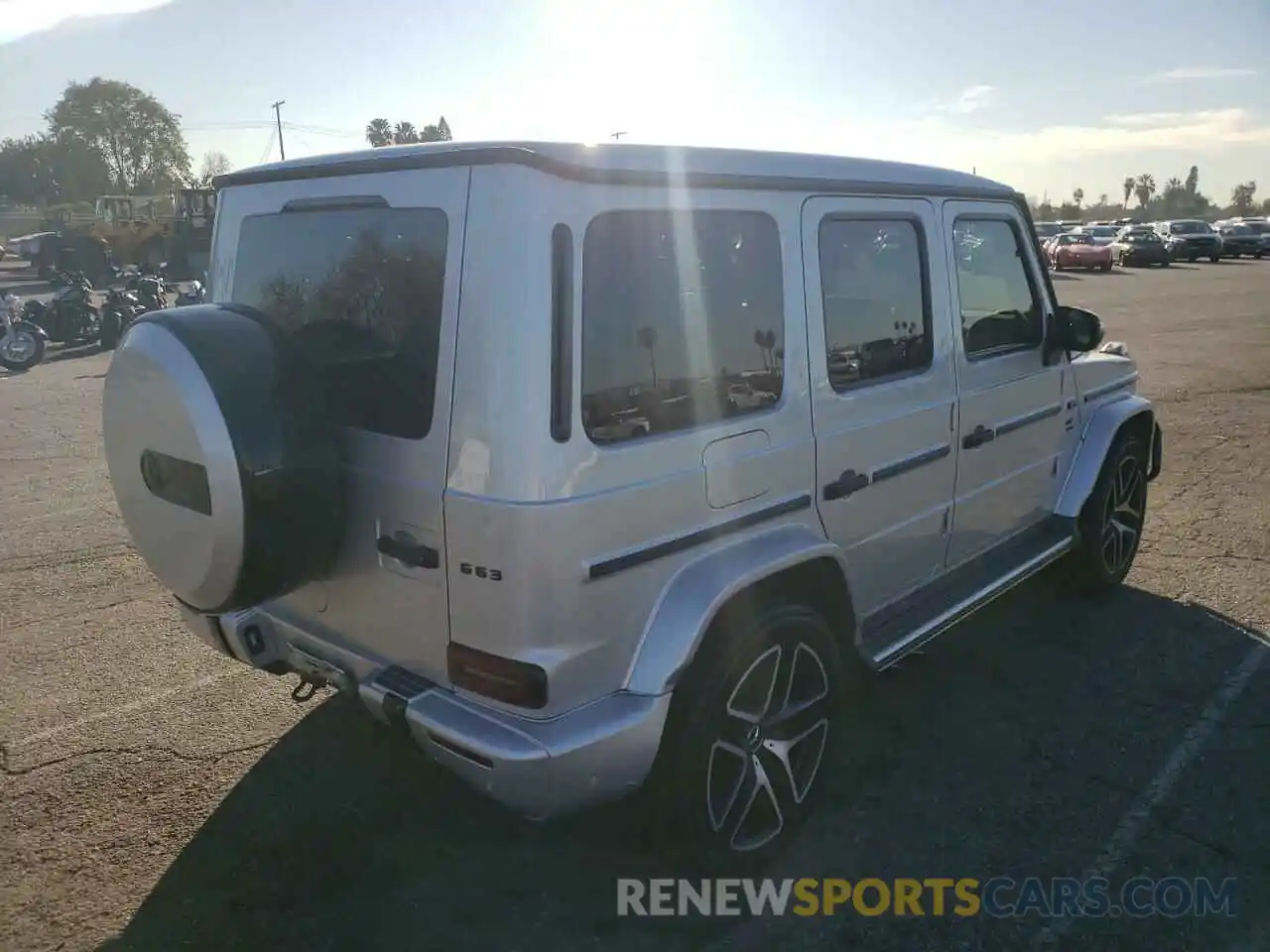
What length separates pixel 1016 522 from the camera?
425 cm

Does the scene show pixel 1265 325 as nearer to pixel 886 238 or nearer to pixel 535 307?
pixel 886 238

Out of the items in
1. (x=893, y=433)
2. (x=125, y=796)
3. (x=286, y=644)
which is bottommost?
(x=125, y=796)

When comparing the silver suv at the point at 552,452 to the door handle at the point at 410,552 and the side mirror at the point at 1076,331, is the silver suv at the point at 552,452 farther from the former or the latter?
the side mirror at the point at 1076,331

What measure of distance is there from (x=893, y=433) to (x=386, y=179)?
1880 mm

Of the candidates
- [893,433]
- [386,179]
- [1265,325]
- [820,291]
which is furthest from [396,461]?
[1265,325]

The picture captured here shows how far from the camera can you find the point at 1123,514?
4.88 m

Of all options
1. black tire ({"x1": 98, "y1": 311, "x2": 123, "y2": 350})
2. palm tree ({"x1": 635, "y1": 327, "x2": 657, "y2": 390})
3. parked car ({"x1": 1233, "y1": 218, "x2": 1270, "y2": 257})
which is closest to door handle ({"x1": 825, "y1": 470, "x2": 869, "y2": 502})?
palm tree ({"x1": 635, "y1": 327, "x2": 657, "y2": 390})

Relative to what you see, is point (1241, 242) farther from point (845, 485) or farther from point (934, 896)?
point (934, 896)

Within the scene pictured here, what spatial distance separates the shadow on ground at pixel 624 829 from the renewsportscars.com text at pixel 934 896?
48mm

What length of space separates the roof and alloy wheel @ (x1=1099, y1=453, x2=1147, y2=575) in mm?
2275

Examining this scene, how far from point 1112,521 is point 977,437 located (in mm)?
1573

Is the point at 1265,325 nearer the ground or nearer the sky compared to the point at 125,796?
nearer the sky

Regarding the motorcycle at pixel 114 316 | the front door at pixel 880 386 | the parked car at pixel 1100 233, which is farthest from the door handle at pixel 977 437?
the parked car at pixel 1100 233

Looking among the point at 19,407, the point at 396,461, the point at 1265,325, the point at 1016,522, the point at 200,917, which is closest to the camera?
the point at 396,461
